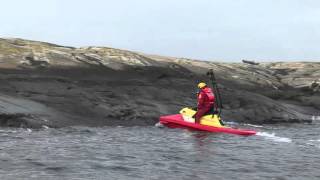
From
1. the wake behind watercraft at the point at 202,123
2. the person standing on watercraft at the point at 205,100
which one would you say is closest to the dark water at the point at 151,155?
the wake behind watercraft at the point at 202,123

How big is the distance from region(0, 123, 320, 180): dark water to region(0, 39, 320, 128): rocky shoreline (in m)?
4.19

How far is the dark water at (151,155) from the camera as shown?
22.1 meters

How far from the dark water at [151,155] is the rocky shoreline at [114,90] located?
4.19m

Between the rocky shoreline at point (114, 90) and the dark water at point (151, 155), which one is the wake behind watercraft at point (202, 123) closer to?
the dark water at point (151, 155)

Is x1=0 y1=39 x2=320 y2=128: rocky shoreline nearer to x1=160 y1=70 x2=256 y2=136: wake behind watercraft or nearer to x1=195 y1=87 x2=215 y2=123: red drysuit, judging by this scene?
x1=160 y1=70 x2=256 y2=136: wake behind watercraft

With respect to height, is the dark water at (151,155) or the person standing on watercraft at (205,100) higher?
the person standing on watercraft at (205,100)

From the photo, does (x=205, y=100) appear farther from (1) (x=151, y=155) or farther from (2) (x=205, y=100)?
(1) (x=151, y=155)

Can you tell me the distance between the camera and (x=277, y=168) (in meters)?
24.0

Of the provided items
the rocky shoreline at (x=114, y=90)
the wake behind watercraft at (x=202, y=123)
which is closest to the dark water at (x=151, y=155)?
the wake behind watercraft at (x=202, y=123)

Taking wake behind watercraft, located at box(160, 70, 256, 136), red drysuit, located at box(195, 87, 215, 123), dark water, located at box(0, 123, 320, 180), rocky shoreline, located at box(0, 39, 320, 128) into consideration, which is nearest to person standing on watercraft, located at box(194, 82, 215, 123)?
red drysuit, located at box(195, 87, 215, 123)

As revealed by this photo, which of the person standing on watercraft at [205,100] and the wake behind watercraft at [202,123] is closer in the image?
the wake behind watercraft at [202,123]

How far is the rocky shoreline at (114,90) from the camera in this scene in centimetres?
3975

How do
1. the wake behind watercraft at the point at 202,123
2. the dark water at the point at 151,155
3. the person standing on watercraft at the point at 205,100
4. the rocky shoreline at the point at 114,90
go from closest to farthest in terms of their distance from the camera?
1. the dark water at the point at 151,155
2. the wake behind watercraft at the point at 202,123
3. the person standing on watercraft at the point at 205,100
4. the rocky shoreline at the point at 114,90

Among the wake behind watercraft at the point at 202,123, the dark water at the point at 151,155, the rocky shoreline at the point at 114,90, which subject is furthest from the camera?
the rocky shoreline at the point at 114,90
